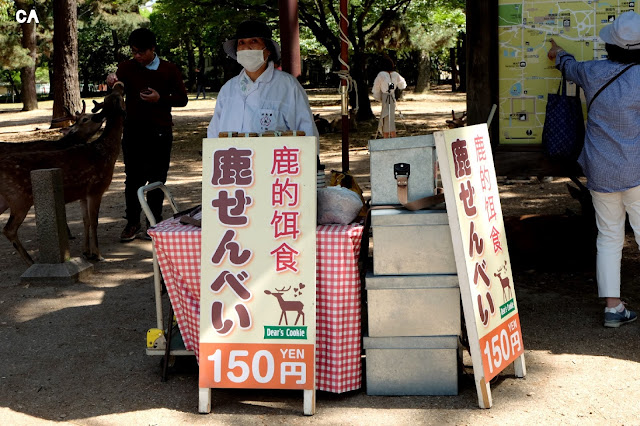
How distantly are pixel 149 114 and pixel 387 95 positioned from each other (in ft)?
30.3

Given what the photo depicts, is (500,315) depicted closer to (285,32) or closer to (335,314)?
(335,314)

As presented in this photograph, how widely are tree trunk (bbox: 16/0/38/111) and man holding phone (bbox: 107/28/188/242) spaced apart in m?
25.2

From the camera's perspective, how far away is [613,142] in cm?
477

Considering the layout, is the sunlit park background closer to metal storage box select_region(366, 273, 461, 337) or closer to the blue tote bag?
the blue tote bag

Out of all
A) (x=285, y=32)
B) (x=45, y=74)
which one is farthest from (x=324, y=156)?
(x=45, y=74)

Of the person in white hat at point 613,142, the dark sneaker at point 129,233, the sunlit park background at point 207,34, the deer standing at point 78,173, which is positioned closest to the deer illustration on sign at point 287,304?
the person in white hat at point 613,142

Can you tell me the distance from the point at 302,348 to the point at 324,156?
11.2 meters

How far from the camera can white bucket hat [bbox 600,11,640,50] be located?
4551 mm

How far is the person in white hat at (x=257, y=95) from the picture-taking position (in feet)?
15.7

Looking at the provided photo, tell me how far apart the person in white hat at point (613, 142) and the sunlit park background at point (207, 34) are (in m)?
2.23

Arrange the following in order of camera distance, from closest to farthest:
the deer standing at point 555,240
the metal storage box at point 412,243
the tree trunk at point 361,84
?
1. the metal storage box at point 412,243
2. the deer standing at point 555,240
3. the tree trunk at point 361,84

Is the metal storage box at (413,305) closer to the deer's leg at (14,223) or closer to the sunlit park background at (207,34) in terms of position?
the sunlit park background at (207,34)

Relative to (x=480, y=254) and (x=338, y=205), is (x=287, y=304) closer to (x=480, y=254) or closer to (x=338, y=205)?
(x=338, y=205)

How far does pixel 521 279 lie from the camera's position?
6.32m
